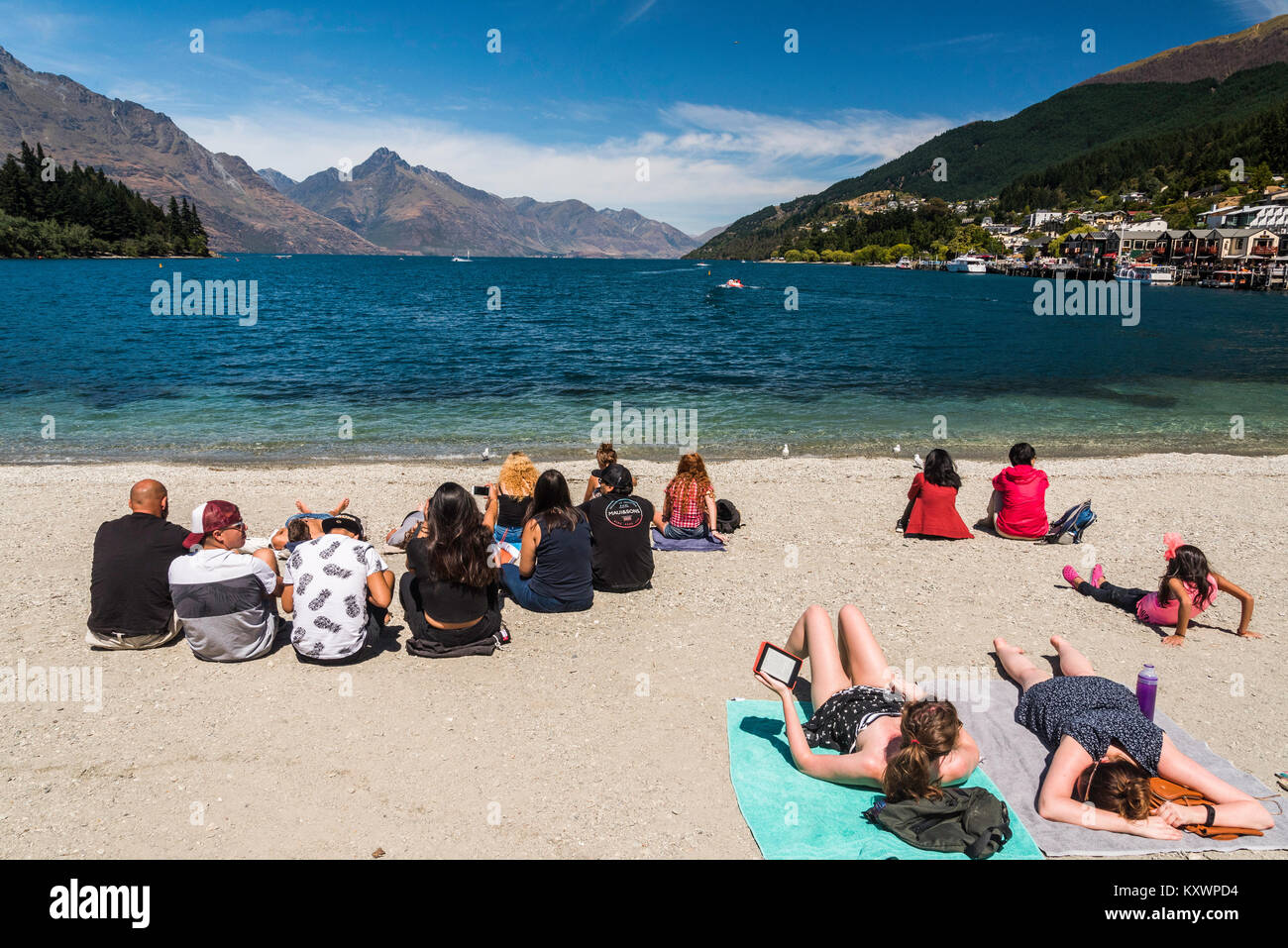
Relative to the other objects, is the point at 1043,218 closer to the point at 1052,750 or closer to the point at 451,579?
the point at 1052,750

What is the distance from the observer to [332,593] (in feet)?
22.1

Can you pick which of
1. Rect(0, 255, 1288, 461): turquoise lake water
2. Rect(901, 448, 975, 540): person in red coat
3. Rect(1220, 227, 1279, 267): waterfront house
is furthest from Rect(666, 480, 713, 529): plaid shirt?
Rect(1220, 227, 1279, 267): waterfront house

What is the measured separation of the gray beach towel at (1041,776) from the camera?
4.64m

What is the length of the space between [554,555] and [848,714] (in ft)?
12.6

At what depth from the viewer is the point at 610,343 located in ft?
139

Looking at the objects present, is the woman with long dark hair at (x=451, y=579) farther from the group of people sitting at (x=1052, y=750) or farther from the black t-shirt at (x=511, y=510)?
the group of people sitting at (x=1052, y=750)

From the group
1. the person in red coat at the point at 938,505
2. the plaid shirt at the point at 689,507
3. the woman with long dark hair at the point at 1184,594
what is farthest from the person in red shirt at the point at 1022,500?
the plaid shirt at the point at 689,507

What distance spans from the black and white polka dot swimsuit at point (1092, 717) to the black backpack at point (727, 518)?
18.6 feet

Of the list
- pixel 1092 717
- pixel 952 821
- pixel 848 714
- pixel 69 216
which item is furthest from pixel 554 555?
pixel 69 216

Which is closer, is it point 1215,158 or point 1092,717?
point 1092,717

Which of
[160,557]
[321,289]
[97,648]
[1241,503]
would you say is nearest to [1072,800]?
[160,557]

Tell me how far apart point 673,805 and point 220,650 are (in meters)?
4.85

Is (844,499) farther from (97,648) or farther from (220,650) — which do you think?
(97,648)

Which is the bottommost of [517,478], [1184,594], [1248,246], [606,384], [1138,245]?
[1184,594]
